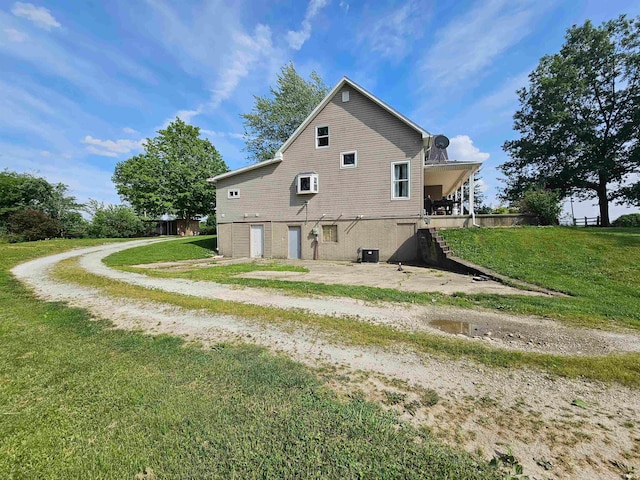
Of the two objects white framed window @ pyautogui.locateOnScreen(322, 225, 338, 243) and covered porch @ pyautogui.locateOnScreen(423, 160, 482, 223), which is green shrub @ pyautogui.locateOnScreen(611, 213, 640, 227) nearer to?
covered porch @ pyautogui.locateOnScreen(423, 160, 482, 223)

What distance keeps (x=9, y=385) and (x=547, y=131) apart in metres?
36.1

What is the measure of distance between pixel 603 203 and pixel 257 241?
101ft

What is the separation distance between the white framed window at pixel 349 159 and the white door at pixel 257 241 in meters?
6.42

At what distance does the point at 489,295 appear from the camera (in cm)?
664

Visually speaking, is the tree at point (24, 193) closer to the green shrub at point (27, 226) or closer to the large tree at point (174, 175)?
the green shrub at point (27, 226)

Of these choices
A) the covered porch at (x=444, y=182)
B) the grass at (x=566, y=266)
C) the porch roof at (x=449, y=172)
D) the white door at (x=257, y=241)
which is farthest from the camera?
the white door at (x=257, y=241)

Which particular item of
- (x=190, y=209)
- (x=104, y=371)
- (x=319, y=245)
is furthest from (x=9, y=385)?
(x=190, y=209)

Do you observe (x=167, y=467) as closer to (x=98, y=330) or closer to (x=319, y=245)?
(x=98, y=330)

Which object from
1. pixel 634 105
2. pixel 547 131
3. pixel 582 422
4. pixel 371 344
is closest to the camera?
pixel 582 422

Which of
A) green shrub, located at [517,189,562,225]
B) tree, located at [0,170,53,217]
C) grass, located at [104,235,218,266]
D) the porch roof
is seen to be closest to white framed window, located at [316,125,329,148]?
the porch roof

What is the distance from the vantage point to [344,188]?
1530cm

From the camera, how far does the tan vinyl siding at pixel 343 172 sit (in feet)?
46.9

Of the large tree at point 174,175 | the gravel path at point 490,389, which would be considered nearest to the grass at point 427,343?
the gravel path at point 490,389

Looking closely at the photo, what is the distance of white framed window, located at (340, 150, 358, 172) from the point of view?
15062 mm
